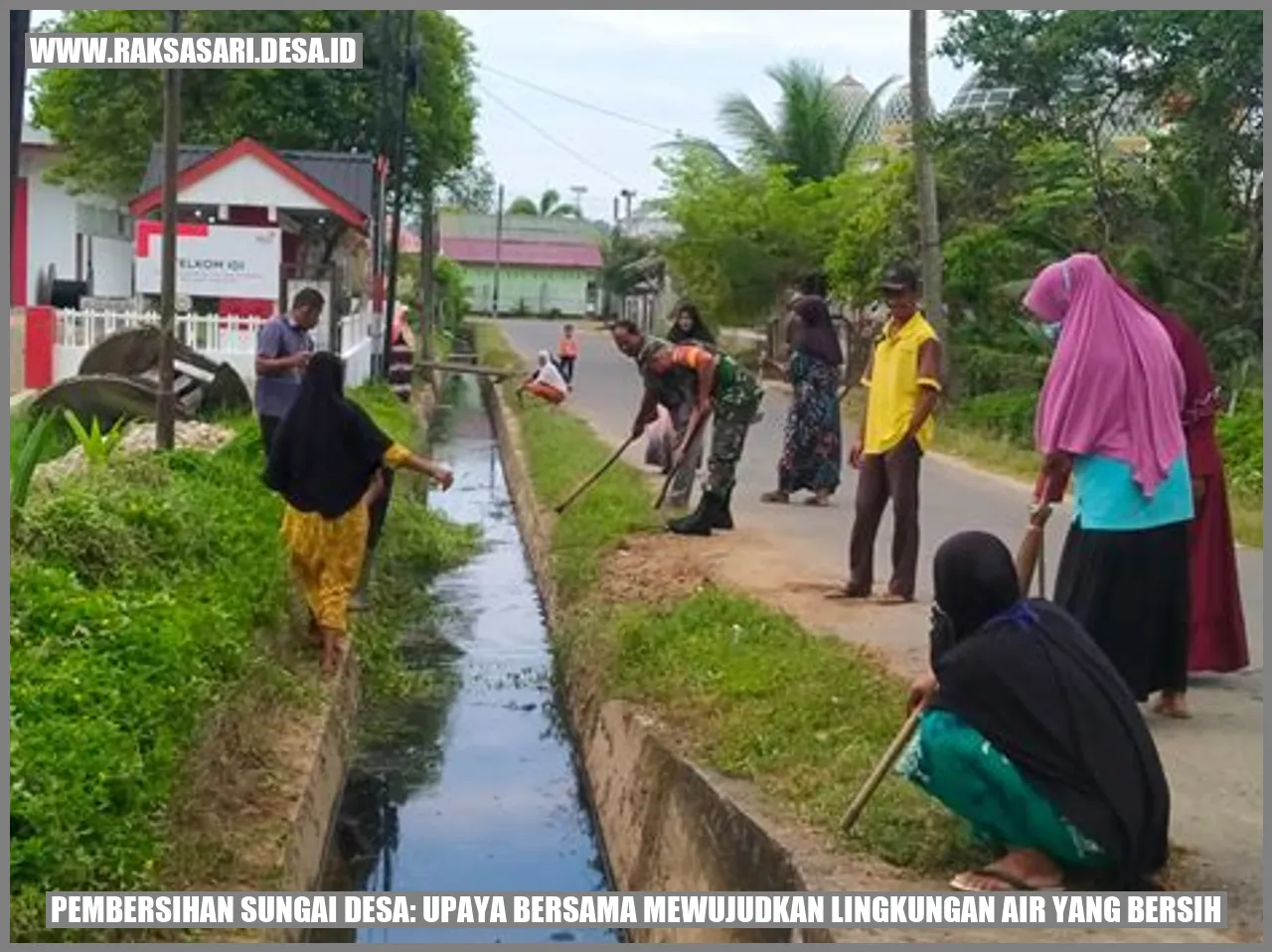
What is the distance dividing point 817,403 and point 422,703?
13.2 feet

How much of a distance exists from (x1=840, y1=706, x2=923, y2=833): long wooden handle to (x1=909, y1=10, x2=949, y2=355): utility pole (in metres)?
14.6

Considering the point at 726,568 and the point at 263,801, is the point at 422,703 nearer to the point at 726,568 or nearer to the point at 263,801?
the point at 726,568

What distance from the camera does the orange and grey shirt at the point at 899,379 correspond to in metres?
8.23

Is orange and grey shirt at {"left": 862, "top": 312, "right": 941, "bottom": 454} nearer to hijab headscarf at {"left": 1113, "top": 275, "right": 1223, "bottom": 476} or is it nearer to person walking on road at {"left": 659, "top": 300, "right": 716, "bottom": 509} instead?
hijab headscarf at {"left": 1113, "top": 275, "right": 1223, "bottom": 476}

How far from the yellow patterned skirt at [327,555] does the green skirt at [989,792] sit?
399cm

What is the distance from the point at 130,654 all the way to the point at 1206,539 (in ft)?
12.8

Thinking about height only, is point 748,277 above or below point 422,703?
above

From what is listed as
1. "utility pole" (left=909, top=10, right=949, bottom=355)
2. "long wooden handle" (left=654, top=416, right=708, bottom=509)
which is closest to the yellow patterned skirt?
"long wooden handle" (left=654, top=416, right=708, bottom=509)

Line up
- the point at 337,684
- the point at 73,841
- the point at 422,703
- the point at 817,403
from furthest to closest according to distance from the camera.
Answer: the point at 817,403
the point at 422,703
the point at 337,684
the point at 73,841

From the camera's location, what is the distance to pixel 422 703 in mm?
9898

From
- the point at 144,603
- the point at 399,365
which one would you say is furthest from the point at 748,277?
the point at 144,603

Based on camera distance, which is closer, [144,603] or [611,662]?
[144,603]

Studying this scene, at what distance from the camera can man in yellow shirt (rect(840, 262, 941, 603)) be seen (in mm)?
8266

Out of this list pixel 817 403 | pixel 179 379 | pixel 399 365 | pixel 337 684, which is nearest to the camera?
pixel 337 684
